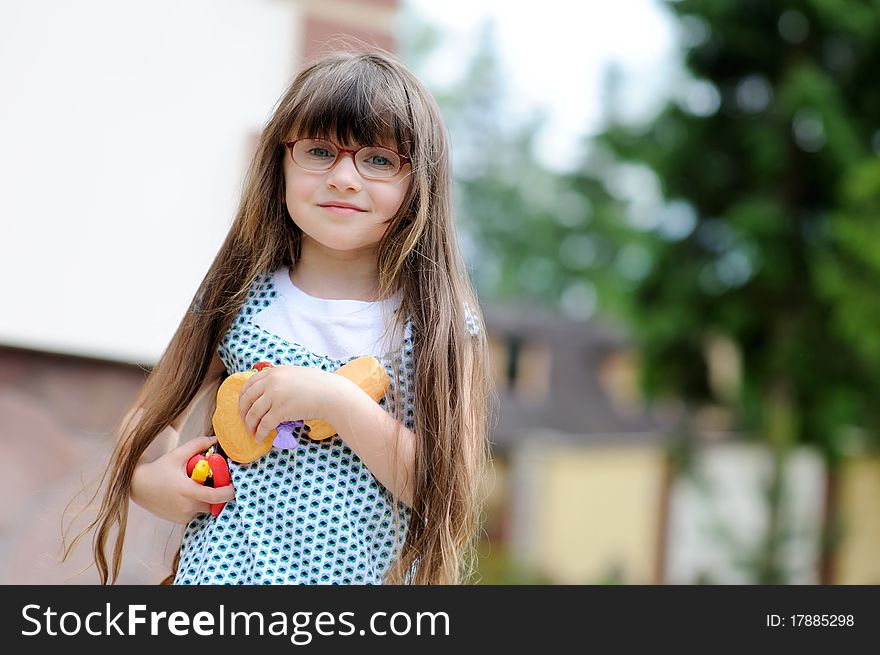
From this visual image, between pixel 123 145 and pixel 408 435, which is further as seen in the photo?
pixel 123 145

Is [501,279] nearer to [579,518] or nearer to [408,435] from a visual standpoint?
[579,518]

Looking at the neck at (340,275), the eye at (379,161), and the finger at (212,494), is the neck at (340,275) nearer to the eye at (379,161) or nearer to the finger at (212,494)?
the eye at (379,161)

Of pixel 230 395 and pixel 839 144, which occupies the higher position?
pixel 839 144

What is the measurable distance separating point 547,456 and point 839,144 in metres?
5.88

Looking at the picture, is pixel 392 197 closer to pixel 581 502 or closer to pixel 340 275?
pixel 340 275

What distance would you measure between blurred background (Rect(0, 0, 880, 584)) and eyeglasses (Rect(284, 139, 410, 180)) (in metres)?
0.23

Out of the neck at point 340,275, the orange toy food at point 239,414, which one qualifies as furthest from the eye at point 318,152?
the orange toy food at point 239,414

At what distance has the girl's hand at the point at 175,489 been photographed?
4.03ft

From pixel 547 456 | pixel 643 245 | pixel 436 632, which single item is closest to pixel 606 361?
pixel 547 456

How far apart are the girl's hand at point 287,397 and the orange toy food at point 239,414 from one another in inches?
0.9

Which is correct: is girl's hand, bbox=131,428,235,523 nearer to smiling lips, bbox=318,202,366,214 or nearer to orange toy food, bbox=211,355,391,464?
orange toy food, bbox=211,355,391,464

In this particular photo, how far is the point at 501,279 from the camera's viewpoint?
1642cm

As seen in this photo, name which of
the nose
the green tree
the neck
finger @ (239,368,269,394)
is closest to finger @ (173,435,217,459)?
finger @ (239,368,269,394)

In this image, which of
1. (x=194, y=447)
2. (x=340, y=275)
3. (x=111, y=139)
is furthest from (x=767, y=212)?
(x=194, y=447)
